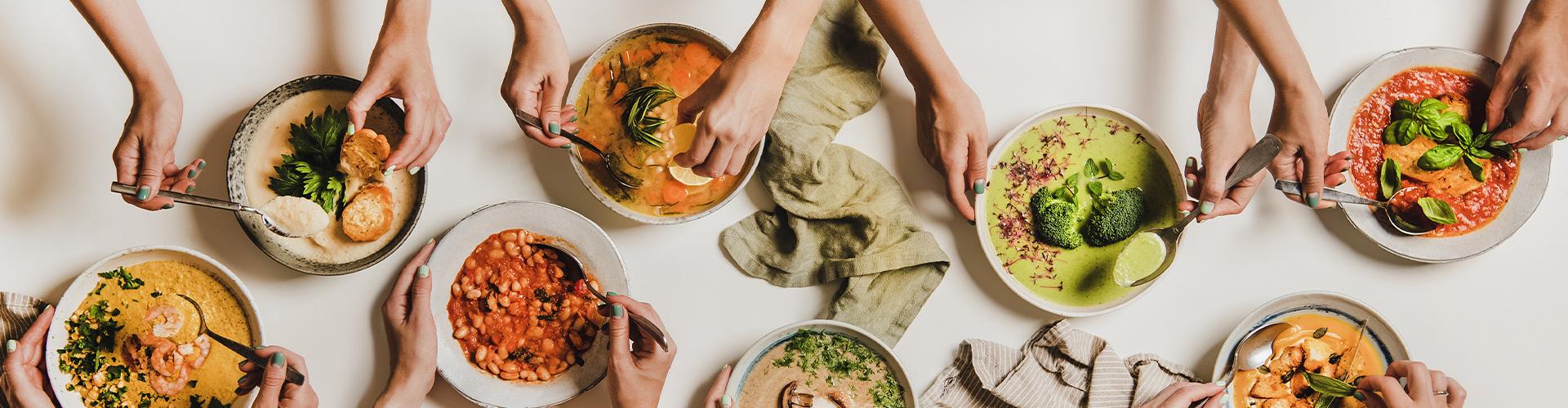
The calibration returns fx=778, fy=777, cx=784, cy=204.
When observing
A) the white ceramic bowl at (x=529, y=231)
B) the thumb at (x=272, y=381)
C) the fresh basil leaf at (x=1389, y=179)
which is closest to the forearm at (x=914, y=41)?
the white ceramic bowl at (x=529, y=231)

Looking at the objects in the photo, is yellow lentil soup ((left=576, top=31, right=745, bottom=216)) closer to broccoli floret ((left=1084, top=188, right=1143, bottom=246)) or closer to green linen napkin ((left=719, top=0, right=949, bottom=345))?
green linen napkin ((left=719, top=0, right=949, bottom=345))

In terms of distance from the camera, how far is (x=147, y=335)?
2.18 meters

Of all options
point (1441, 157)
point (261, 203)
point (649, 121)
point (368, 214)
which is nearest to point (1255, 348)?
point (1441, 157)

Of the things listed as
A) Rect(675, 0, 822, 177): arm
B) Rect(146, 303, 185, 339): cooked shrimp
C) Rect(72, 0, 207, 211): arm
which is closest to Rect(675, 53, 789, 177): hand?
Rect(675, 0, 822, 177): arm

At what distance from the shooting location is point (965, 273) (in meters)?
2.43

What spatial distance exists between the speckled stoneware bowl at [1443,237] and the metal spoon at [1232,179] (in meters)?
0.41

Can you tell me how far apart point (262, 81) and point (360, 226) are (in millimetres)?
589

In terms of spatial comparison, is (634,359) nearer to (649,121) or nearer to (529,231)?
(529,231)

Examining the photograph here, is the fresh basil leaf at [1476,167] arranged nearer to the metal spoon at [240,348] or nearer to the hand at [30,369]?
the metal spoon at [240,348]

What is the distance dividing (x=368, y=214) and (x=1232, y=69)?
8.34 feet

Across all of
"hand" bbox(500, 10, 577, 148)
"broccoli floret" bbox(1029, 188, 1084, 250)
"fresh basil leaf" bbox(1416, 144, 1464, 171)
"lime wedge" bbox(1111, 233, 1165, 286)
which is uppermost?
"hand" bbox(500, 10, 577, 148)

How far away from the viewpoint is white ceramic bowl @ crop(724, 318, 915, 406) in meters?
2.26

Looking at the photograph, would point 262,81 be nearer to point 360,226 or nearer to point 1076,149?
point 360,226

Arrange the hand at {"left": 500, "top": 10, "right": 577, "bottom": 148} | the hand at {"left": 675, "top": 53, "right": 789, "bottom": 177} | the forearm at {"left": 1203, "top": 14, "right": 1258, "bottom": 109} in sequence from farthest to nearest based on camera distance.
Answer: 1. the forearm at {"left": 1203, "top": 14, "right": 1258, "bottom": 109}
2. the hand at {"left": 500, "top": 10, "right": 577, "bottom": 148}
3. the hand at {"left": 675, "top": 53, "right": 789, "bottom": 177}
